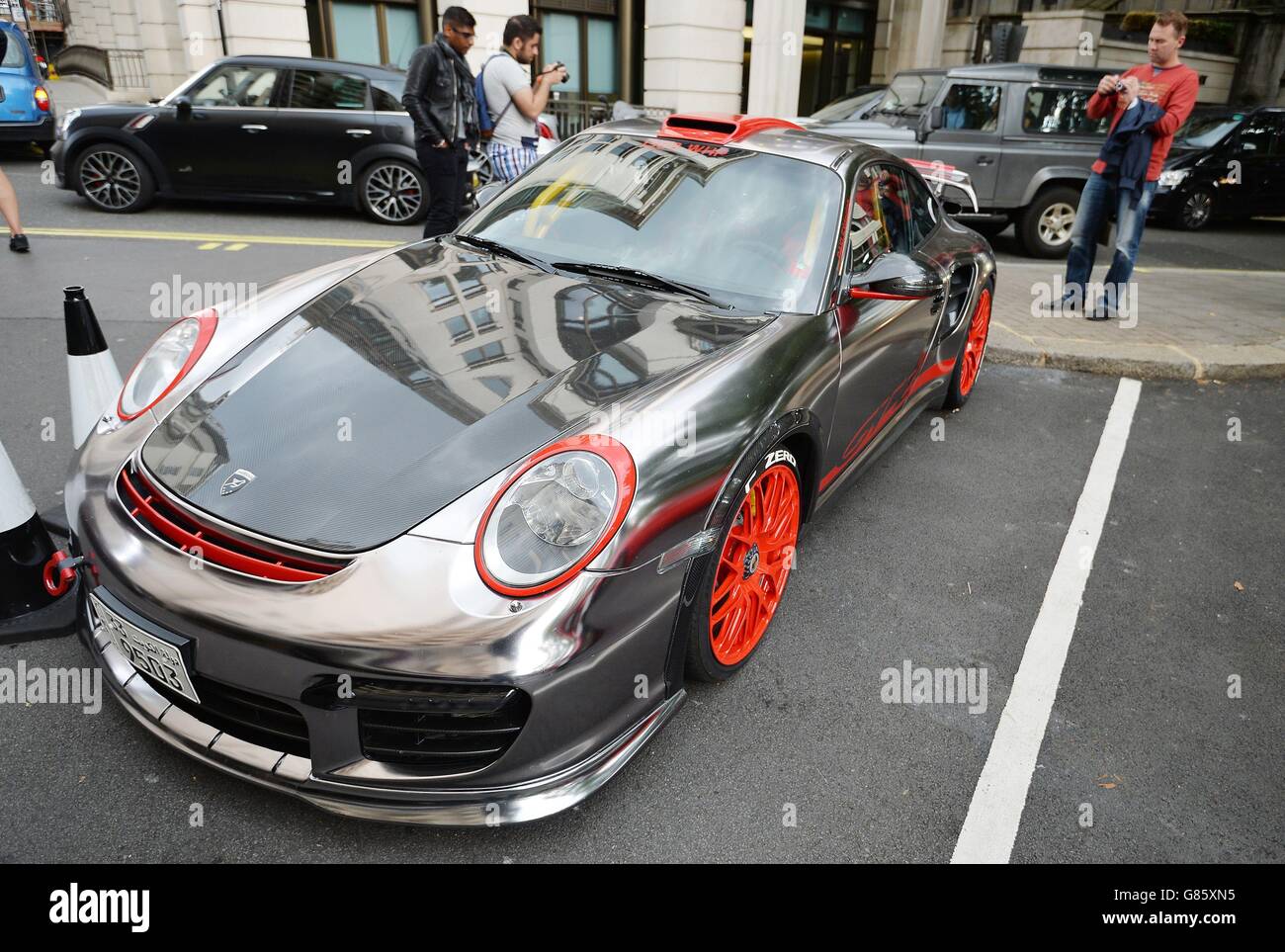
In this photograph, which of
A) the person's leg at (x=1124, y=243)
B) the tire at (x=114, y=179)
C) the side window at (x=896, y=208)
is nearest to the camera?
the side window at (x=896, y=208)

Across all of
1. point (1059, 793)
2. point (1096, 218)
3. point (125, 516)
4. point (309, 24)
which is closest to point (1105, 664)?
point (1059, 793)

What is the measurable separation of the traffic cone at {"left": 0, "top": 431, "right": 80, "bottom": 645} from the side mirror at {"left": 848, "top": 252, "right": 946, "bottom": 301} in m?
2.69

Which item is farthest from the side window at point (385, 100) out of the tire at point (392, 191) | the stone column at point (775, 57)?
the stone column at point (775, 57)

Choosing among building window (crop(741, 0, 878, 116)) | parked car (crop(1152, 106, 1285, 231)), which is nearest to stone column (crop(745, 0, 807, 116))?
building window (crop(741, 0, 878, 116))

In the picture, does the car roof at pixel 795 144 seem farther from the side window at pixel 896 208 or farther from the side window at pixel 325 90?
the side window at pixel 325 90

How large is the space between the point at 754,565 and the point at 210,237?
7115 mm

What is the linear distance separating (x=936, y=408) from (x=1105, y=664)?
7.52 feet

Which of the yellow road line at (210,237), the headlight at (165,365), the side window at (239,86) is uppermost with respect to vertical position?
the side window at (239,86)

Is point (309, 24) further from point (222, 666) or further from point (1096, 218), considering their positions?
point (222, 666)

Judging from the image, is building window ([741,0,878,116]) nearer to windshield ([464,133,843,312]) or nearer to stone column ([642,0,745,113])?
stone column ([642,0,745,113])

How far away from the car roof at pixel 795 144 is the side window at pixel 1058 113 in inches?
259

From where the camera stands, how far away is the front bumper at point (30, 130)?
10953 mm

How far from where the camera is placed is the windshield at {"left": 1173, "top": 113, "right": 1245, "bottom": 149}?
11.8m

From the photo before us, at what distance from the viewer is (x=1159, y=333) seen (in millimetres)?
6570
